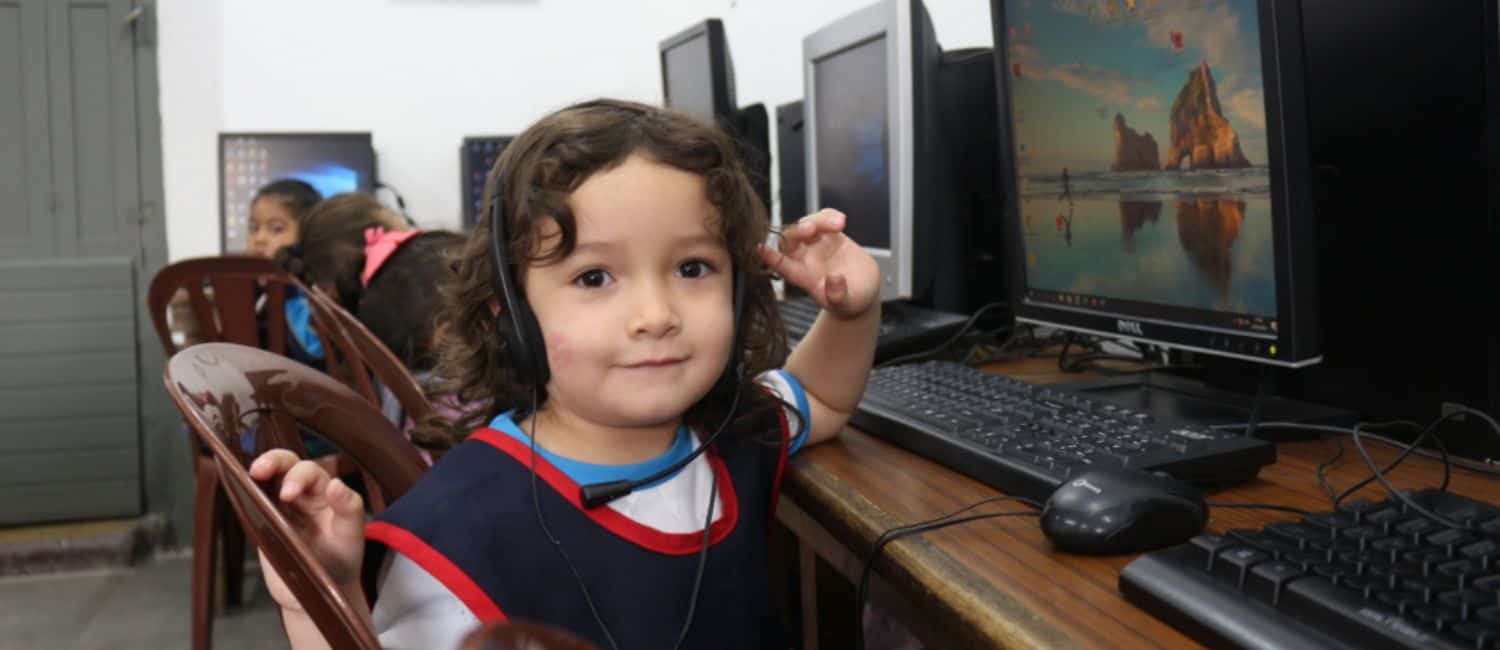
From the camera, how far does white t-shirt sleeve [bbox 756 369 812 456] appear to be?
92 cm

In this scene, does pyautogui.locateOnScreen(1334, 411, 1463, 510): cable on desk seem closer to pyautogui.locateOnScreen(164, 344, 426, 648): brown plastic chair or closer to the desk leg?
the desk leg

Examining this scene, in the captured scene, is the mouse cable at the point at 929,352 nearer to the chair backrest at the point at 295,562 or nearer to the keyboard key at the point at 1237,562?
the keyboard key at the point at 1237,562

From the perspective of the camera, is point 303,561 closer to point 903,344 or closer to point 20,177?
point 903,344

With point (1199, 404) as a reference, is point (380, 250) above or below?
above

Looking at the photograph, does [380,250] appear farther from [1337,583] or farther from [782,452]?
[1337,583]

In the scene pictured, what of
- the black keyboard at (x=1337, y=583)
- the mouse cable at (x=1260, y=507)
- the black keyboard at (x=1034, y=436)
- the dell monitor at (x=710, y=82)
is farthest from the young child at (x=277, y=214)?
the black keyboard at (x=1337, y=583)

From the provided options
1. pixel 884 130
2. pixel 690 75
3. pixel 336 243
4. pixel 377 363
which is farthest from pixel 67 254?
pixel 884 130

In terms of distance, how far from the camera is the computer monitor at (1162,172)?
0.87 meters

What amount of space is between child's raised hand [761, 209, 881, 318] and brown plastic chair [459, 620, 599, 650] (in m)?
0.61

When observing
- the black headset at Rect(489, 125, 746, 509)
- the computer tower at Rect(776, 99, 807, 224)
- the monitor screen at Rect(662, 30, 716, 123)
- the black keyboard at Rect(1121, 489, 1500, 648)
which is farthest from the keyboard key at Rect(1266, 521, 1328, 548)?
the computer tower at Rect(776, 99, 807, 224)

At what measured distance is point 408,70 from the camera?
3240mm

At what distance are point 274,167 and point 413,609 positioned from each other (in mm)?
2564

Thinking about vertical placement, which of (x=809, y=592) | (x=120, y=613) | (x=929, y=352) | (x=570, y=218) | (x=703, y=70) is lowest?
(x=120, y=613)

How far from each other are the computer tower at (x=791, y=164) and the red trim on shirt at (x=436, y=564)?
5.11 ft
